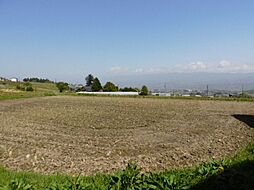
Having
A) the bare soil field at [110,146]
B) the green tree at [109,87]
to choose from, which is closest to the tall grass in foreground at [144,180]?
the bare soil field at [110,146]

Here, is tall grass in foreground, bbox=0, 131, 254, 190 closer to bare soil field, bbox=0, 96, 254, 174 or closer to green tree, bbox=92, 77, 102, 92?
bare soil field, bbox=0, 96, 254, 174

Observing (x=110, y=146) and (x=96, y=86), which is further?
(x=96, y=86)

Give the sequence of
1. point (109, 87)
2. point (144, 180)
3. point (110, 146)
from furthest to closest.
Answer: point (109, 87)
point (110, 146)
point (144, 180)

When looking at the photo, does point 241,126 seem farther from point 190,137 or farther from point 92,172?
point 92,172

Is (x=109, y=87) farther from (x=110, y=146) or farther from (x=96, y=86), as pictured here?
(x=110, y=146)

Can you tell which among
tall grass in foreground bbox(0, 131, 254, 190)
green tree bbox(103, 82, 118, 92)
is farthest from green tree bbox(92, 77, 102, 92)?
tall grass in foreground bbox(0, 131, 254, 190)

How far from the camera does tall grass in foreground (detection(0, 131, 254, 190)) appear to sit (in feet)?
13.0

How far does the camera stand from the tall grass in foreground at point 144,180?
3.97m

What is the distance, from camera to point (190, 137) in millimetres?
8852

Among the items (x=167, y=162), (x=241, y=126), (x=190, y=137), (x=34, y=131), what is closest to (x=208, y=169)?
(x=167, y=162)

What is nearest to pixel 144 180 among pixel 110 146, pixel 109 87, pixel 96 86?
pixel 110 146

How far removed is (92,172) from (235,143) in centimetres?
438

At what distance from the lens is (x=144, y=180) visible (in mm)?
4176

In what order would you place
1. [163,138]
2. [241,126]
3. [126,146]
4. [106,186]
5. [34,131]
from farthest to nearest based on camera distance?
1. [241,126]
2. [34,131]
3. [163,138]
4. [126,146]
5. [106,186]
